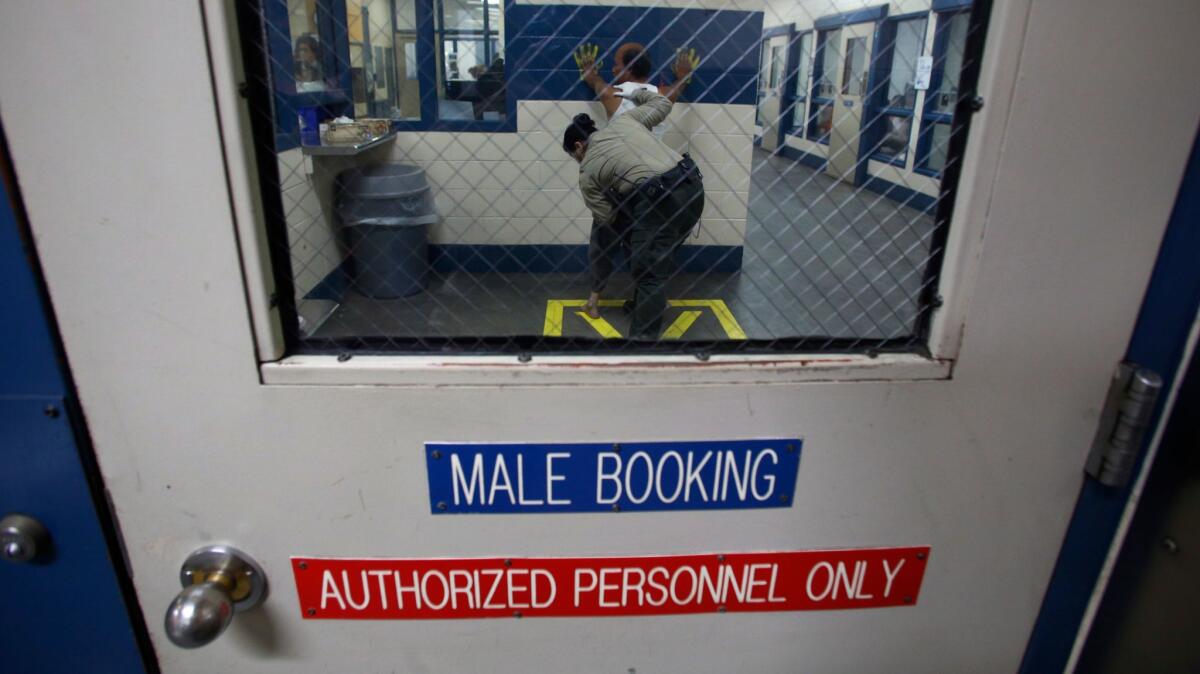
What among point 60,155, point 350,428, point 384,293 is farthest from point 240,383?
point 384,293

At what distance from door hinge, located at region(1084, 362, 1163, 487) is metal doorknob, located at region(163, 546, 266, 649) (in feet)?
3.72

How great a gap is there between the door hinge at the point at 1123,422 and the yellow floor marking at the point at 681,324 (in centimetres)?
281

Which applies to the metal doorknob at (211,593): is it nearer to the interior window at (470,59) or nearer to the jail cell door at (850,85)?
the interior window at (470,59)

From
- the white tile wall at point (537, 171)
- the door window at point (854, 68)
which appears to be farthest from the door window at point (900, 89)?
the white tile wall at point (537, 171)

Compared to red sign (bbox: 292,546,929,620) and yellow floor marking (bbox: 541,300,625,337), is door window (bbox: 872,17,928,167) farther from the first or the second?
red sign (bbox: 292,546,929,620)

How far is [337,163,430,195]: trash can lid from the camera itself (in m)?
4.31

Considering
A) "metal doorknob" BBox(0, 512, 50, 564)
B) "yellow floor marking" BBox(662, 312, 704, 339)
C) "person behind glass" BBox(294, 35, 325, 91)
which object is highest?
"person behind glass" BBox(294, 35, 325, 91)

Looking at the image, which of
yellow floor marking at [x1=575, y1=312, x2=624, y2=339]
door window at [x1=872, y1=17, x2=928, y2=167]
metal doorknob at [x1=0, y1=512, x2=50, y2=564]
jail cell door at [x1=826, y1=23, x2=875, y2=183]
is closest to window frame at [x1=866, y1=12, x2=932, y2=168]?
door window at [x1=872, y1=17, x2=928, y2=167]

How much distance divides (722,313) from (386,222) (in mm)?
2226

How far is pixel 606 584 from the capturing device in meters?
0.95

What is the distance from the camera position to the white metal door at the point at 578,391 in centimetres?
74

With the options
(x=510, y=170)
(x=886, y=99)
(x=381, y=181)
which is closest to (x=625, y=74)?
(x=510, y=170)

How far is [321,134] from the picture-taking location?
4.04 metres

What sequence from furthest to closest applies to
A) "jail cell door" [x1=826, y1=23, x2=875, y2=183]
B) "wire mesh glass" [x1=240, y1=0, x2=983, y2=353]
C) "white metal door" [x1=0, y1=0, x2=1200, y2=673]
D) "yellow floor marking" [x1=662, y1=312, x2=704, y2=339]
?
"jail cell door" [x1=826, y1=23, x2=875, y2=183] → "wire mesh glass" [x1=240, y1=0, x2=983, y2=353] → "yellow floor marking" [x1=662, y1=312, x2=704, y2=339] → "white metal door" [x1=0, y1=0, x2=1200, y2=673]
